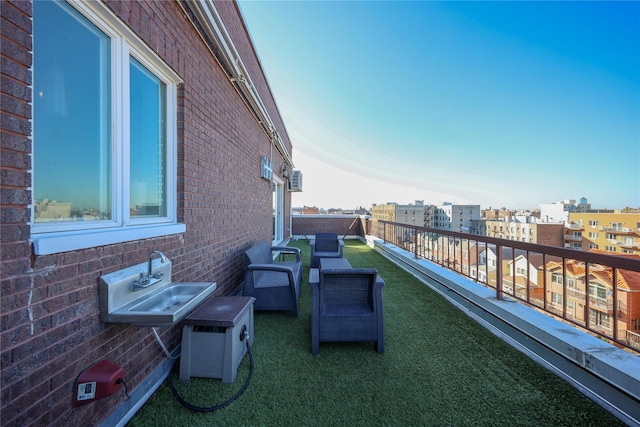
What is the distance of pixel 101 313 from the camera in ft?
4.51

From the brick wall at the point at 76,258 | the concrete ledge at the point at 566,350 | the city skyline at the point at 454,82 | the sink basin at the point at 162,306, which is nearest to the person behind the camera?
the brick wall at the point at 76,258

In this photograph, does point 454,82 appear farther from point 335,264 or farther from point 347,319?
point 347,319

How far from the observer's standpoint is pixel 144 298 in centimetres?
166

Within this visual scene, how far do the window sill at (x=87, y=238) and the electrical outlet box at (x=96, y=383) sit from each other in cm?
67

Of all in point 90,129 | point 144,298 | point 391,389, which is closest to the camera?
point 90,129

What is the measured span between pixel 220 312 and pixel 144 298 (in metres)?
0.59

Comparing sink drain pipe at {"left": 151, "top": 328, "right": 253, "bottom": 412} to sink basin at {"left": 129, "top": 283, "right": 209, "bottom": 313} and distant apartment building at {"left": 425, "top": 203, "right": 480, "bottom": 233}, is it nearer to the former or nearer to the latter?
sink basin at {"left": 129, "top": 283, "right": 209, "bottom": 313}

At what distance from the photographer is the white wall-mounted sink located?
1378 millimetres

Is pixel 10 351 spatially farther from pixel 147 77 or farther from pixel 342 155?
pixel 342 155

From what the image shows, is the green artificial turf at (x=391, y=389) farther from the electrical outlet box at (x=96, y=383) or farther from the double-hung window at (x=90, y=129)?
the double-hung window at (x=90, y=129)

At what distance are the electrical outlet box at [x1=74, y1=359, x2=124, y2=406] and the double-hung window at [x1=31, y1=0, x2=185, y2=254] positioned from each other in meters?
0.68

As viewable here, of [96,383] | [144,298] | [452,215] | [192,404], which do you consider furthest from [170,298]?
[452,215]

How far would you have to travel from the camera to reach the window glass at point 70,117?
1184mm

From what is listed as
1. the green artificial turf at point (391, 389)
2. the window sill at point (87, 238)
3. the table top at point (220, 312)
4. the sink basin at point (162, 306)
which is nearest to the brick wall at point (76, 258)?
the window sill at point (87, 238)
